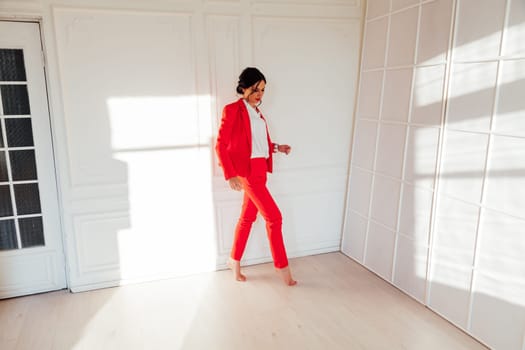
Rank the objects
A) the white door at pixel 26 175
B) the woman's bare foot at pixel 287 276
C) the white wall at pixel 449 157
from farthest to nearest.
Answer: the woman's bare foot at pixel 287 276 → the white door at pixel 26 175 → the white wall at pixel 449 157

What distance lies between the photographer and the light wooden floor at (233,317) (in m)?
2.29

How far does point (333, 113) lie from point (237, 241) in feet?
4.27

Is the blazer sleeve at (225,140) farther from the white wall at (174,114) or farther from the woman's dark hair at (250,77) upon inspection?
the white wall at (174,114)

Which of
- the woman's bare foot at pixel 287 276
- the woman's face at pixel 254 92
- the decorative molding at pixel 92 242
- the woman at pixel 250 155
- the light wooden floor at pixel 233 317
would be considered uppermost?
the woman's face at pixel 254 92

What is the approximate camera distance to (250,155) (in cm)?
273

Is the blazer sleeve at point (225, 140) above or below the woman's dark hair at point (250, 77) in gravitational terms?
below

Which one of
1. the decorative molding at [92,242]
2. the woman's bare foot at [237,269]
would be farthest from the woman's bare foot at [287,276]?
the decorative molding at [92,242]

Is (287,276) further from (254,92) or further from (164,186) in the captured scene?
(254,92)

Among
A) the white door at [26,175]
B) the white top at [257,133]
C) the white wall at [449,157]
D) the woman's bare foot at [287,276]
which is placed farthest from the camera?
the woman's bare foot at [287,276]

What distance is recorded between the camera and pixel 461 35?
7.52 ft

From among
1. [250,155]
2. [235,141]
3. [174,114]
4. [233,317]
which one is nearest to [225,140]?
[235,141]

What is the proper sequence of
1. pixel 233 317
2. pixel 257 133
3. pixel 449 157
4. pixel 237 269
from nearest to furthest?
pixel 449 157 → pixel 233 317 → pixel 257 133 → pixel 237 269

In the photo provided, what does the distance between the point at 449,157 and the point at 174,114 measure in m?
1.84

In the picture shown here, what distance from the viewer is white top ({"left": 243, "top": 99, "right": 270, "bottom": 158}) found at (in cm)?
274
